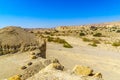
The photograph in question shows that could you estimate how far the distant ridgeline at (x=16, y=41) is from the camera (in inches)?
450

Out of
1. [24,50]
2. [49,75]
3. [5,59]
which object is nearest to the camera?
[49,75]

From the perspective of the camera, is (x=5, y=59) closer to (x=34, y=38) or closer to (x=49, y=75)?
(x=34, y=38)

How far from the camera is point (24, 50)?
11.8 meters

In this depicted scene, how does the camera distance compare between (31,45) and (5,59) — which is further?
(31,45)

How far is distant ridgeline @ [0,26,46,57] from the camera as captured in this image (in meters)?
11.4

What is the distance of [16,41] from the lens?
38.7 ft

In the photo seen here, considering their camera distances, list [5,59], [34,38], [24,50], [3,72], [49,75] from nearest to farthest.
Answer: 1. [49,75]
2. [3,72]
3. [5,59]
4. [24,50]
5. [34,38]

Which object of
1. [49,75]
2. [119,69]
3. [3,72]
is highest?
[49,75]

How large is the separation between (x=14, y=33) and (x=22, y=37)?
0.42 metres

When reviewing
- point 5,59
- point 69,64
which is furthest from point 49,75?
point 69,64

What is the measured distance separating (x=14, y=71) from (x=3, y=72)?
0.38 m

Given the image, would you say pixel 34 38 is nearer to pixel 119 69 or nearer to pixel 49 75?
pixel 119 69

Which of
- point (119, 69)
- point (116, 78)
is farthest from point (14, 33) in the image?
point (119, 69)

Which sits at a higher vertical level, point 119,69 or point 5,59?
point 5,59
